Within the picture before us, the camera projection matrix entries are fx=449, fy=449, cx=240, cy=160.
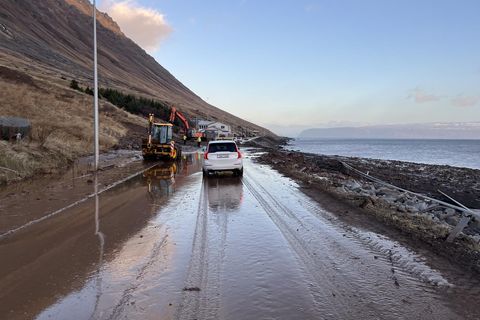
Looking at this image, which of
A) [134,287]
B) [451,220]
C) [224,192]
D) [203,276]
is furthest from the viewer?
[224,192]

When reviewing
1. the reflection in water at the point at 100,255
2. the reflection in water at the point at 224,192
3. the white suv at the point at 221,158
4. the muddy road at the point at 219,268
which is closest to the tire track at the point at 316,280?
the muddy road at the point at 219,268

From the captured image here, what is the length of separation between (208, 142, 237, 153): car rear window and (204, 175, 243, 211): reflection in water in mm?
1178

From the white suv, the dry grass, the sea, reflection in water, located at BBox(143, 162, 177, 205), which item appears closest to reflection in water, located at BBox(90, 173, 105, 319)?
reflection in water, located at BBox(143, 162, 177, 205)

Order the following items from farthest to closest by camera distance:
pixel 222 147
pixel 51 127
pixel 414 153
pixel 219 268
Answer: pixel 414 153, pixel 51 127, pixel 222 147, pixel 219 268

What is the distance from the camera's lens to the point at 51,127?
34.2 metres

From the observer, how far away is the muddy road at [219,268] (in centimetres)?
497

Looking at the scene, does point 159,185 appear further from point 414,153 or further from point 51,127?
point 414,153

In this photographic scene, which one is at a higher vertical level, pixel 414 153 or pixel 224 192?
pixel 224 192

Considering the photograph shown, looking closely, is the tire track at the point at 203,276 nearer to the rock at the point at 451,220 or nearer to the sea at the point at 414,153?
the rock at the point at 451,220

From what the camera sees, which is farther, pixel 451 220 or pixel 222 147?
pixel 222 147

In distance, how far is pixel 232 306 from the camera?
197 inches

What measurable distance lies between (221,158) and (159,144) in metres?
12.1

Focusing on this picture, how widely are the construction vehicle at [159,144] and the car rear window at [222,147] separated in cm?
1103

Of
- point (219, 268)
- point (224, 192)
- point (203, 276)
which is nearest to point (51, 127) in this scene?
point (224, 192)
